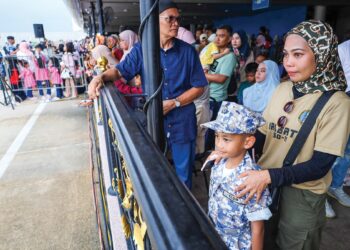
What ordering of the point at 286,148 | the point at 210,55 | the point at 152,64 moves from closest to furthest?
the point at 152,64
the point at 286,148
the point at 210,55

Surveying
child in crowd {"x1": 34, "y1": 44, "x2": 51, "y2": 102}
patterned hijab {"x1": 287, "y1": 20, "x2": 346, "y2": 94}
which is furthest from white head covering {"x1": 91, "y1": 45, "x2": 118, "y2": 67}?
child in crowd {"x1": 34, "y1": 44, "x2": 51, "y2": 102}

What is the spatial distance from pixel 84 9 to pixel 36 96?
9321 millimetres

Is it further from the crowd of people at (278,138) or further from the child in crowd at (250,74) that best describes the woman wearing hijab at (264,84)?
the crowd of people at (278,138)

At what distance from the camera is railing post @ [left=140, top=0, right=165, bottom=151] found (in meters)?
0.98

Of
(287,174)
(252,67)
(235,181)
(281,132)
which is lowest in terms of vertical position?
(235,181)

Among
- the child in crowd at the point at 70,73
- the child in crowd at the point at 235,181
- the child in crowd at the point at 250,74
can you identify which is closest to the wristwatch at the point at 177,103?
the child in crowd at the point at 235,181

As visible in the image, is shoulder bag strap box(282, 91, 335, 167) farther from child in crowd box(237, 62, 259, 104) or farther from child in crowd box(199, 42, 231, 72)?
child in crowd box(237, 62, 259, 104)

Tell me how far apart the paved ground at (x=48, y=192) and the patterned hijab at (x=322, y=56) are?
2446 millimetres

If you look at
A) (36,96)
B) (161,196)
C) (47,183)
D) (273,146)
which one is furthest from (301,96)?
(36,96)

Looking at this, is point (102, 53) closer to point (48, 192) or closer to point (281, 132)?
point (48, 192)

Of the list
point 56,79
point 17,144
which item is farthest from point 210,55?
point 56,79

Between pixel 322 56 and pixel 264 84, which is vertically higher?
pixel 322 56

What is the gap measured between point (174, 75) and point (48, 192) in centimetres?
260

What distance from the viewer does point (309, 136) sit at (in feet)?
4.15
